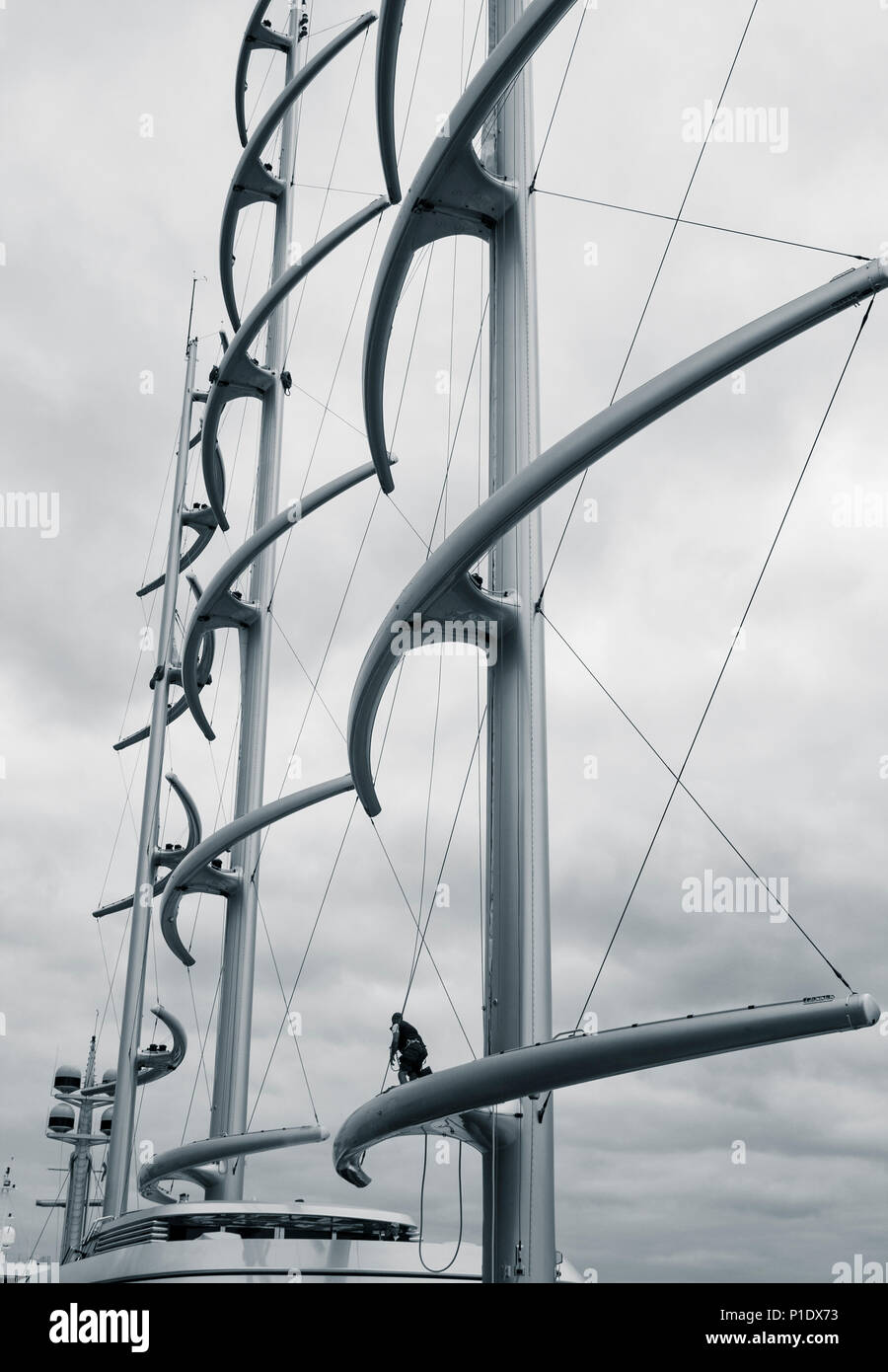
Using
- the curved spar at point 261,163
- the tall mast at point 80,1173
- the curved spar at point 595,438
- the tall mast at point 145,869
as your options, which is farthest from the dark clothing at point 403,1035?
the tall mast at point 80,1173

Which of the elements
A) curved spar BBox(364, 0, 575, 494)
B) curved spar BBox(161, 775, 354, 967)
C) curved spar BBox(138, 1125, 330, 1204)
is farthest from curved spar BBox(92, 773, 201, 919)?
curved spar BBox(364, 0, 575, 494)

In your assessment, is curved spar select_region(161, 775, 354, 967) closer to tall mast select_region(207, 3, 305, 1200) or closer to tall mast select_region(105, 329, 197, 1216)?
tall mast select_region(207, 3, 305, 1200)

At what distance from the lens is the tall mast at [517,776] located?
7918 millimetres

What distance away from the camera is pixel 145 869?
28.2m

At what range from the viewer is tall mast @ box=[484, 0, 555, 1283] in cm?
792

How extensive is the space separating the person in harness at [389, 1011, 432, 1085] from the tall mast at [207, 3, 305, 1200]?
892cm

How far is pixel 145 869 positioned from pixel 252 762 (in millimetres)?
9511

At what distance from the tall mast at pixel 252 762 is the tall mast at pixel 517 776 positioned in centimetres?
958

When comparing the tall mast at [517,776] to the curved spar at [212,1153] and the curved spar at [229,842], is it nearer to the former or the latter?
the curved spar at [212,1153]

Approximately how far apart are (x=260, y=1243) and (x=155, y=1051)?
19810 millimetres

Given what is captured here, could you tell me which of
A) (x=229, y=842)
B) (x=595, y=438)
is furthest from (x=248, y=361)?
(x=595, y=438)

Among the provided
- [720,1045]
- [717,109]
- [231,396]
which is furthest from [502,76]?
[231,396]
